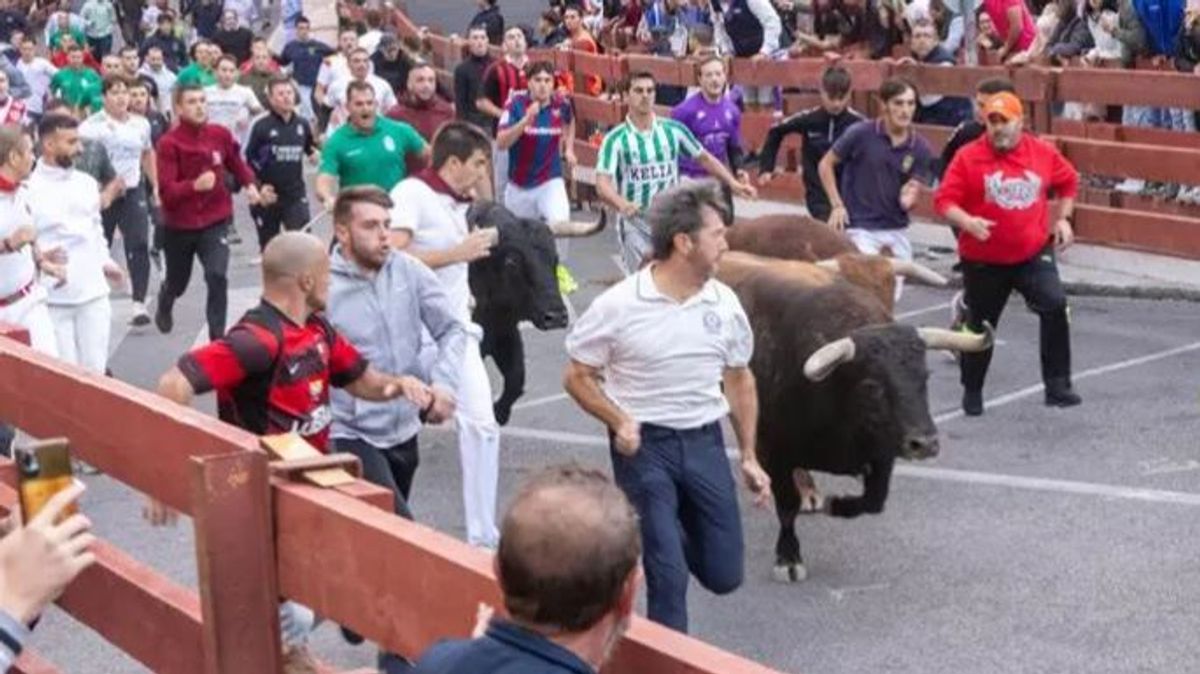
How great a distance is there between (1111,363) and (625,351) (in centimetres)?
664

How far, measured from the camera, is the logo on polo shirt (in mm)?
7875

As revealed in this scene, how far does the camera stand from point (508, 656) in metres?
3.54

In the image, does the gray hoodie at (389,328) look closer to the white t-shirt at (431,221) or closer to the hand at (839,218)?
the white t-shirt at (431,221)

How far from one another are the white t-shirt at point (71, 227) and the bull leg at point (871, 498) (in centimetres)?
442

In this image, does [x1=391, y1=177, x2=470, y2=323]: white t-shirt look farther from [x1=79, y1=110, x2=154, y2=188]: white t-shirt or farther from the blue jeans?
[x1=79, y1=110, x2=154, y2=188]: white t-shirt

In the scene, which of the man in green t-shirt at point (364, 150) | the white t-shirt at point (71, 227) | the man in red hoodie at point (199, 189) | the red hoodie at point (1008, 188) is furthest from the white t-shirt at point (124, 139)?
the red hoodie at point (1008, 188)

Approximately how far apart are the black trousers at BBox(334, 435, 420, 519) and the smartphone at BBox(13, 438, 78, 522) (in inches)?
150

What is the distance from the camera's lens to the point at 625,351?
7.86m

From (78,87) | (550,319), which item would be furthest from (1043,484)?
(78,87)

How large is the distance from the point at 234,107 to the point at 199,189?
16.2ft

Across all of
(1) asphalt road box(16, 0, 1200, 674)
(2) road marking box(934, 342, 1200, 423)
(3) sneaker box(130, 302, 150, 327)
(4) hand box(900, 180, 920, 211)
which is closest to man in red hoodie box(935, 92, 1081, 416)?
(2) road marking box(934, 342, 1200, 423)

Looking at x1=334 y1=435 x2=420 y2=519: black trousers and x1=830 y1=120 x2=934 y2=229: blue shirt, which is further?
x1=830 y1=120 x2=934 y2=229: blue shirt

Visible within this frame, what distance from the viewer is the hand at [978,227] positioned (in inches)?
483

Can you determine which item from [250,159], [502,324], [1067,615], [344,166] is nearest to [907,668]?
[1067,615]
